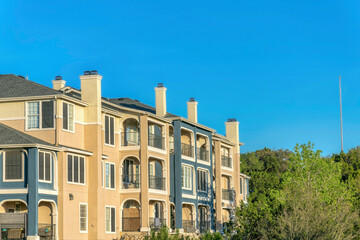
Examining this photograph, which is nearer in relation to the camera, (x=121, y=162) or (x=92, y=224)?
(x=92, y=224)

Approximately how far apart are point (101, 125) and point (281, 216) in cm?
1674

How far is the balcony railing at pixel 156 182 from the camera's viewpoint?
2290 inches

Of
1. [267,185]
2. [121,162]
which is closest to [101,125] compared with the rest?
[121,162]

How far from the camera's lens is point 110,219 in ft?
179

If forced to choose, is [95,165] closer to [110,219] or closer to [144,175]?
[110,219]

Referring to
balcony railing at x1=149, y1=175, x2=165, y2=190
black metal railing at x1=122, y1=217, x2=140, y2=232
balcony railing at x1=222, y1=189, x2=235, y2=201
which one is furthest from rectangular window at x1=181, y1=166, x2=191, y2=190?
balcony railing at x1=222, y1=189, x2=235, y2=201

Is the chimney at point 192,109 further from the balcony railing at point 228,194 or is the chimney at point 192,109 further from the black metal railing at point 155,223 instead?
the black metal railing at point 155,223

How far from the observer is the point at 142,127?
5709cm

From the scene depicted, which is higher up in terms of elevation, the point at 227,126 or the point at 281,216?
the point at 227,126

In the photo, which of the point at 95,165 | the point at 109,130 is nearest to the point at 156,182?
the point at 109,130

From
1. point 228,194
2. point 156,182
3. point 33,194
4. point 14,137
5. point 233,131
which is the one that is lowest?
point 33,194

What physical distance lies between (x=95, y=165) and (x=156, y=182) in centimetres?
918

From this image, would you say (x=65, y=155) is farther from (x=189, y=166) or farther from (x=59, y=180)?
(x=189, y=166)

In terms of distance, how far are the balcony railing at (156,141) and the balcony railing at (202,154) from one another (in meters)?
7.77
